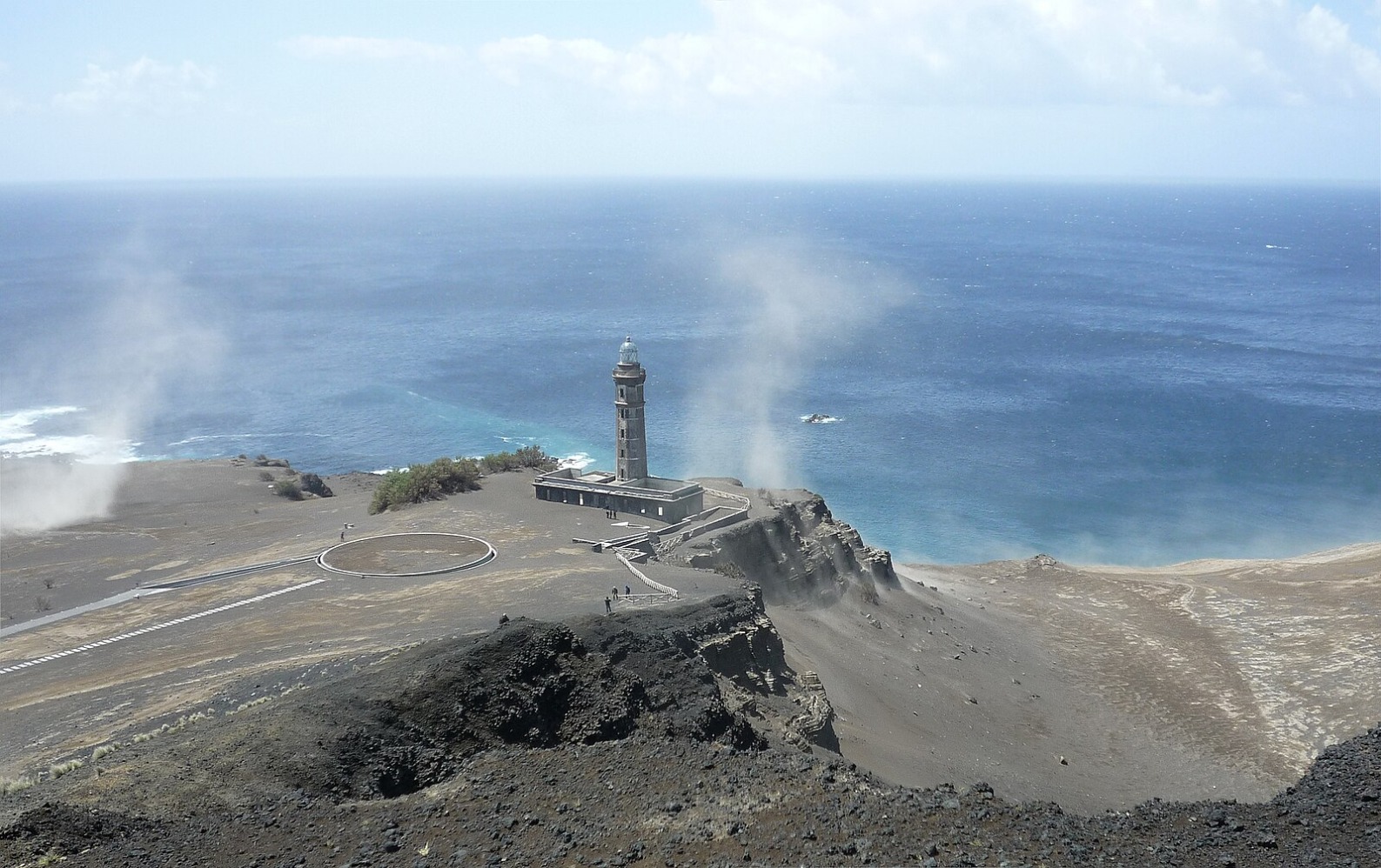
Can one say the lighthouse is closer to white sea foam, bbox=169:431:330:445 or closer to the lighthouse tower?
the lighthouse tower

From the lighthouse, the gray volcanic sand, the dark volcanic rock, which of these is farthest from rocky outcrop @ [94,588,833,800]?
the lighthouse

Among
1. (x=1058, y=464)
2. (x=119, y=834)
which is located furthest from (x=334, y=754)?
(x=1058, y=464)

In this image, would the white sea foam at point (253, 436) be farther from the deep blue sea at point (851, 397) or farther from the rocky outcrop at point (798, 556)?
the rocky outcrop at point (798, 556)

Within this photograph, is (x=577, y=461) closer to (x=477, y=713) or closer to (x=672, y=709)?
(x=672, y=709)

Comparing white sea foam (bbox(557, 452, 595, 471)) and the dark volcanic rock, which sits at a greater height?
the dark volcanic rock

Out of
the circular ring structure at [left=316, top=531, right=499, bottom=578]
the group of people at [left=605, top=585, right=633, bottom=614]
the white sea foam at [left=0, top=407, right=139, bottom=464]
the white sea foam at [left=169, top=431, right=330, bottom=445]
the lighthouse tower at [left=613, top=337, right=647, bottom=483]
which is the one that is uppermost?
the lighthouse tower at [left=613, top=337, right=647, bottom=483]

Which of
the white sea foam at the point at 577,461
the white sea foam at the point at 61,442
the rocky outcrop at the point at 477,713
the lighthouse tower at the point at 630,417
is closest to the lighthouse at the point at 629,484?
the lighthouse tower at the point at 630,417

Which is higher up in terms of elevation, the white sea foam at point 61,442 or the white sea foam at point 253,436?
the white sea foam at point 61,442
